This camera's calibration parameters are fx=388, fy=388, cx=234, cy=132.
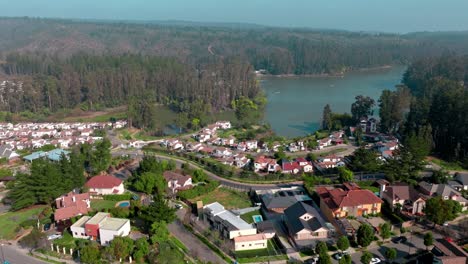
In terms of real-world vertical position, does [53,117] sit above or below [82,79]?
below

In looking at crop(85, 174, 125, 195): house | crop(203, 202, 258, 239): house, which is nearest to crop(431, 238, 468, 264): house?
crop(203, 202, 258, 239): house

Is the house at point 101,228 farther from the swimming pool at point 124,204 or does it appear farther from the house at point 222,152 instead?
the house at point 222,152

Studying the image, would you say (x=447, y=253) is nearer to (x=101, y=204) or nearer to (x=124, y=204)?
(x=124, y=204)

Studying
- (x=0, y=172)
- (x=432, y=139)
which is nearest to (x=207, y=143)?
(x=0, y=172)

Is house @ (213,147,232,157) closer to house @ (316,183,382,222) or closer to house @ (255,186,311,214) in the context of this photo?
house @ (255,186,311,214)

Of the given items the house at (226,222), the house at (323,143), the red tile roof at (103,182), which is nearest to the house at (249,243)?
the house at (226,222)

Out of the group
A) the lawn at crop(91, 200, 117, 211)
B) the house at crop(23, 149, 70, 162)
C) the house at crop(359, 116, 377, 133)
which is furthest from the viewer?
the house at crop(359, 116, 377, 133)

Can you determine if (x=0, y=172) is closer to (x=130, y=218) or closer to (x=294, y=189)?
(x=130, y=218)
